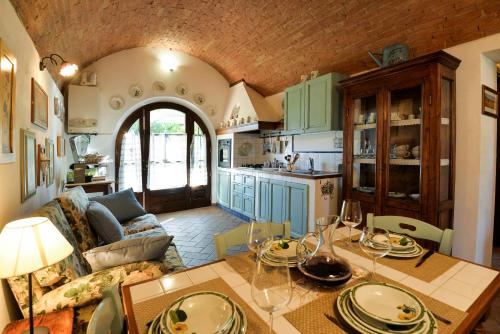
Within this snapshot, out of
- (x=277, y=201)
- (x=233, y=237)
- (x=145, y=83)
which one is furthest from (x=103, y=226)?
(x=145, y=83)

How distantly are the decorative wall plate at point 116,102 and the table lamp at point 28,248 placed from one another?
4004 mm

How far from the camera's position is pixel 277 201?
153 inches

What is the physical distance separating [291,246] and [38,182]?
2.11 meters

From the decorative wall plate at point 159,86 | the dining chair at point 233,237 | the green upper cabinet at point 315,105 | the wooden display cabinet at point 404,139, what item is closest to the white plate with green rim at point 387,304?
the dining chair at point 233,237

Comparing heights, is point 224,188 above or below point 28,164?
below

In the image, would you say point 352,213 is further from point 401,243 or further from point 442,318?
point 442,318

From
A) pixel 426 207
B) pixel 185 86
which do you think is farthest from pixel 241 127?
pixel 426 207

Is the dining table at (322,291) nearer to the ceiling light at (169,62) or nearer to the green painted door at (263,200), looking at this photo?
the green painted door at (263,200)

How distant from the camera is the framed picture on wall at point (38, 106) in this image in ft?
6.55

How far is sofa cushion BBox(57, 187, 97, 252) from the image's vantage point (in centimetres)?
197

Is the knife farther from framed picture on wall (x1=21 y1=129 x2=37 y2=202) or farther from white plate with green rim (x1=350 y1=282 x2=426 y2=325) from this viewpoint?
framed picture on wall (x1=21 y1=129 x2=37 y2=202)

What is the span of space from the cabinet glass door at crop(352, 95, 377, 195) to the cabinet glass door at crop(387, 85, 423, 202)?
19cm

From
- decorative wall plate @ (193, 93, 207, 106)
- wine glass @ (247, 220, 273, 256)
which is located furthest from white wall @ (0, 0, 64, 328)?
decorative wall plate @ (193, 93, 207, 106)

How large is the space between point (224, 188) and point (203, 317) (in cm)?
457
